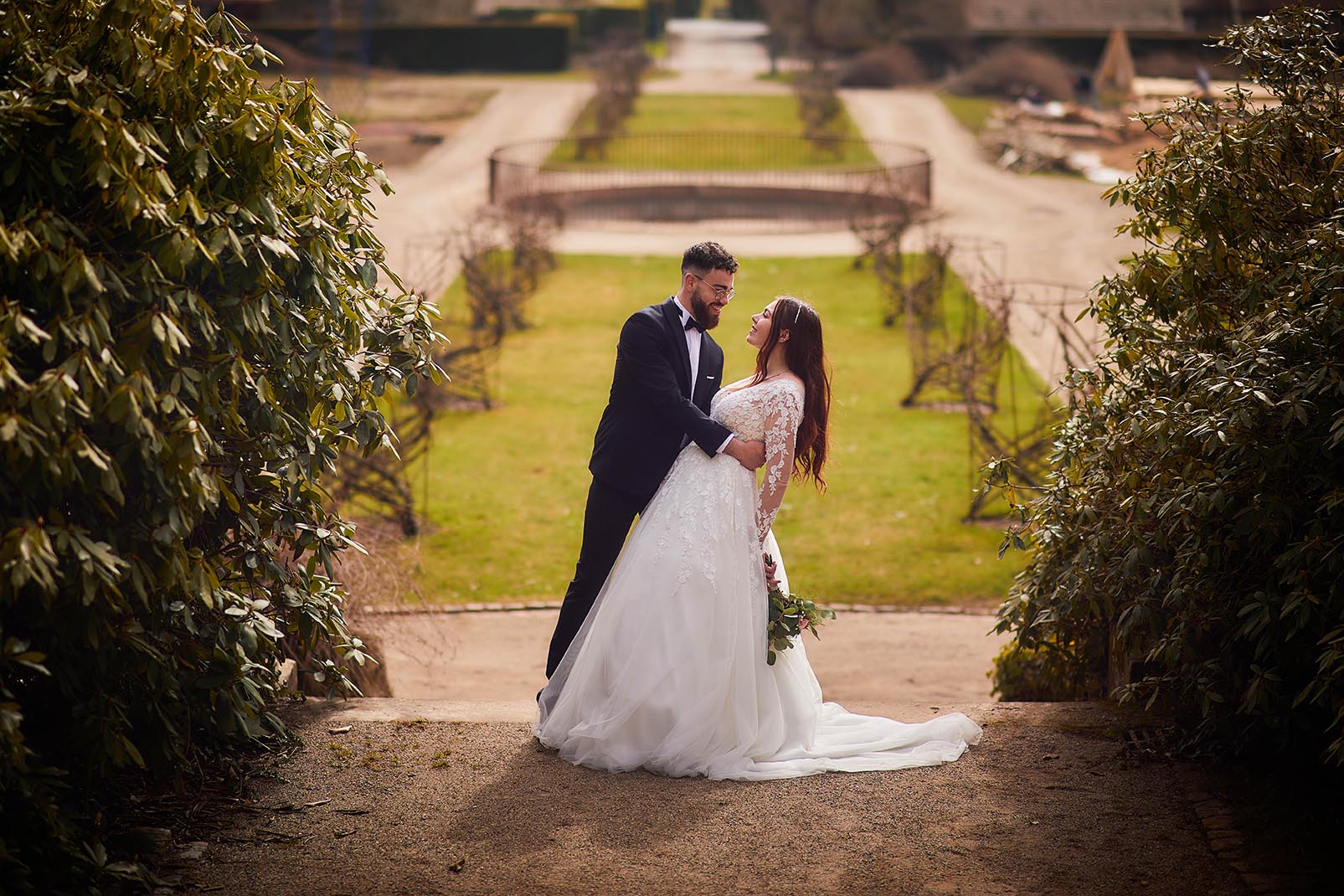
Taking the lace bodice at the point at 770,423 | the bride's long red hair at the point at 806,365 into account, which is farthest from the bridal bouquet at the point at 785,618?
the bride's long red hair at the point at 806,365

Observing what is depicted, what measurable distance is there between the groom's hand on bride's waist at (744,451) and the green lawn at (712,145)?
26.3 metres

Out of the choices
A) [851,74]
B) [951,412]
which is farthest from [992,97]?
[951,412]

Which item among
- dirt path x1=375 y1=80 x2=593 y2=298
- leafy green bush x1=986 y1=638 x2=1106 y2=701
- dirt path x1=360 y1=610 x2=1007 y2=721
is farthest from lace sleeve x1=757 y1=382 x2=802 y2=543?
dirt path x1=375 y1=80 x2=593 y2=298

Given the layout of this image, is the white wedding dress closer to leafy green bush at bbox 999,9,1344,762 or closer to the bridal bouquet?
the bridal bouquet

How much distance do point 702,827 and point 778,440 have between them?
1648 millimetres

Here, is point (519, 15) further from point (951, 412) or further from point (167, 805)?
point (167, 805)

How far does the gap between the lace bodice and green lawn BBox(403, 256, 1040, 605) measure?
0.37 metres

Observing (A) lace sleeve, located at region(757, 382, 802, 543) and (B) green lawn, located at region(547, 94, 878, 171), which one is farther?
(B) green lawn, located at region(547, 94, 878, 171)

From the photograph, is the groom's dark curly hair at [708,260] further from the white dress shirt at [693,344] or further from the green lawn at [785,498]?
the green lawn at [785,498]

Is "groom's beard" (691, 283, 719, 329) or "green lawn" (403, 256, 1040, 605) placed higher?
"groom's beard" (691, 283, 719, 329)

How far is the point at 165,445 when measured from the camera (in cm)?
415

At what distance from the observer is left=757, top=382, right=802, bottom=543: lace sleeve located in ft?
18.7

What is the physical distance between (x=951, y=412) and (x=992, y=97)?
30.9m

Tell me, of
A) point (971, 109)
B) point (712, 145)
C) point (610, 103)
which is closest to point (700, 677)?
point (712, 145)
